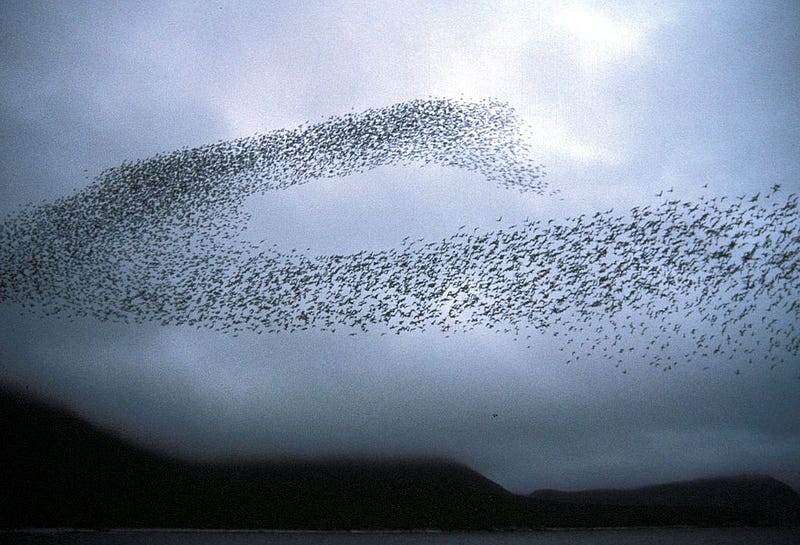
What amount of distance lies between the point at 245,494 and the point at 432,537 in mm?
3991

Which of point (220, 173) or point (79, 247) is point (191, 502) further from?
point (220, 173)

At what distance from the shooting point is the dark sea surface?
9.80 m

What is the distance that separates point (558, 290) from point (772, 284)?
3.36 metres

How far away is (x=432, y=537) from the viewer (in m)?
11.5

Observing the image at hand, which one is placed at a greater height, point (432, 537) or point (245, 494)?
point (245, 494)

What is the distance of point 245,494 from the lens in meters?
12.7

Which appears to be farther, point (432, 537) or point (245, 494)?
point (245, 494)

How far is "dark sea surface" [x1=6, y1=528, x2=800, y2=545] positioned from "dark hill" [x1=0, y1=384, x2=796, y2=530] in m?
0.28

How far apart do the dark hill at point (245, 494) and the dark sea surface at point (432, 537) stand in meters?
0.28

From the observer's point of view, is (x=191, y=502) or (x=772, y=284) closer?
(x=772, y=284)

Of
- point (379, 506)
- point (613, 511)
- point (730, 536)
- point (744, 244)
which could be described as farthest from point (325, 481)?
point (744, 244)

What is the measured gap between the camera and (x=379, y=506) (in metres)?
12.3

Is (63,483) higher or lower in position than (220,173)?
lower

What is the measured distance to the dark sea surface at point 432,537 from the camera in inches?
386
